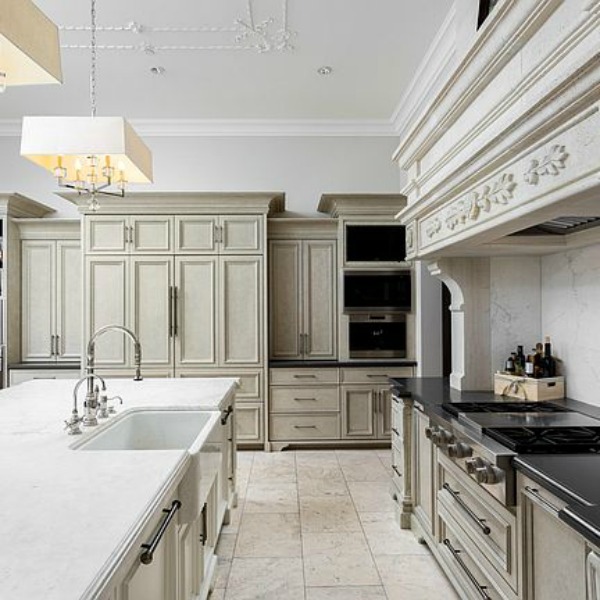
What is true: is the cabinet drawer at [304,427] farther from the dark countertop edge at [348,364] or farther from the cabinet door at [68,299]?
the cabinet door at [68,299]

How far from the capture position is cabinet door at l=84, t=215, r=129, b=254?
4.74 m

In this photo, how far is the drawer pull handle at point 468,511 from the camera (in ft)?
6.08

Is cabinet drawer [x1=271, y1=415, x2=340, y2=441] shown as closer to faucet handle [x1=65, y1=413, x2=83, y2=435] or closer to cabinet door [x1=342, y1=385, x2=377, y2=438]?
cabinet door [x1=342, y1=385, x2=377, y2=438]

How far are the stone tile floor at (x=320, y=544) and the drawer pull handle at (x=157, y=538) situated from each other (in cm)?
111

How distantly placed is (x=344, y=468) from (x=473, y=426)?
247cm

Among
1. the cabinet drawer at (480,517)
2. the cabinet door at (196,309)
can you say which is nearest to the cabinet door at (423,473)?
the cabinet drawer at (480,517)

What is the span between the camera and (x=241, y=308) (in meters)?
4.78

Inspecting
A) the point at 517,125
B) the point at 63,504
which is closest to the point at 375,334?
the point at 517,125

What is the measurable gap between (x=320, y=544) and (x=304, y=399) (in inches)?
78.2

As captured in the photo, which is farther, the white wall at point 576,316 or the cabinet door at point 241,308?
the cabinet door at point 241,308

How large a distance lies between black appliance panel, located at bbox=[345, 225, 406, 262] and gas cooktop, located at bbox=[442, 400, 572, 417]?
2583 millimetres

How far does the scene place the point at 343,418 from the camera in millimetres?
4801

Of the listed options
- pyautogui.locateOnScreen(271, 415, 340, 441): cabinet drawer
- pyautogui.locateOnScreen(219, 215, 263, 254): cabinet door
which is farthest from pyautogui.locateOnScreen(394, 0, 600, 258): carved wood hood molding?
pyautogui.locateOnScreen(271, 415, 340, 441): cabinet drawer

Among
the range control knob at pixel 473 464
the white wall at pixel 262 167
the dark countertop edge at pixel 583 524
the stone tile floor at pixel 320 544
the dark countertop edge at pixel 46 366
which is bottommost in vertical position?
the stone tile floor at pixel 320 544
